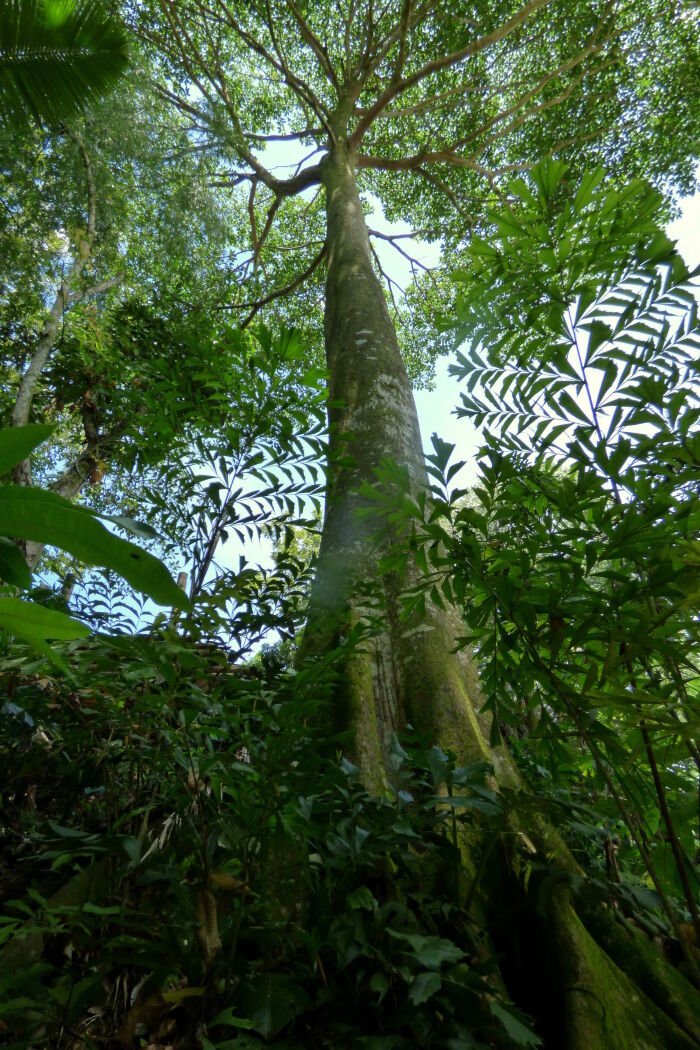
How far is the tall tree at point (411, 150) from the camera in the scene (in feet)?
4.57

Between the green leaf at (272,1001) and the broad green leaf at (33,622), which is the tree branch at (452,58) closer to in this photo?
the broad green leaf at (33,622)

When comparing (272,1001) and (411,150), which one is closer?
(272,1001)

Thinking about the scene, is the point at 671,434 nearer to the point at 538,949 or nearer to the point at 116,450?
the point at 538,949

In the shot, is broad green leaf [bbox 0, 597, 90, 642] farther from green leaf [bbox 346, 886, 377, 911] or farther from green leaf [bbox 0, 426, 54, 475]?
green leaf [bbox 346, 886, 377, 911]

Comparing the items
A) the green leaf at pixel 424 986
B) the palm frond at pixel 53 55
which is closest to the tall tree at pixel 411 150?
the green leaf at pixel 424 986

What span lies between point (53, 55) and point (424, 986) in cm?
540

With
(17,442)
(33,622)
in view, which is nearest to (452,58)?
(17,442)

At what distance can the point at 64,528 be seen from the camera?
41 centimetres

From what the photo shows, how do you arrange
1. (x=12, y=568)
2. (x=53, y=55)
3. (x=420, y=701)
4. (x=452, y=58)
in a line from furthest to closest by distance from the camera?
(x=452, y=58) → (x=53, y=55) → (x=420, y=701) → (x=12, y=568)

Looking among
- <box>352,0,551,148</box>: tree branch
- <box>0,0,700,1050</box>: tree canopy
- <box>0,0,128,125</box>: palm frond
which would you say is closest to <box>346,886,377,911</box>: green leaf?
<box>0,0,700,1050</box>: tree canopy

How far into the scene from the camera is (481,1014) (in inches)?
29.1

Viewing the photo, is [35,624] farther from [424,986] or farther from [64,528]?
[424,986]

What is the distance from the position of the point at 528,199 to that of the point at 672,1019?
1.62 meters

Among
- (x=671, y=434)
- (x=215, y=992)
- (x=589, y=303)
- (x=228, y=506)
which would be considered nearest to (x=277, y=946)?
(x=215, y=992)
